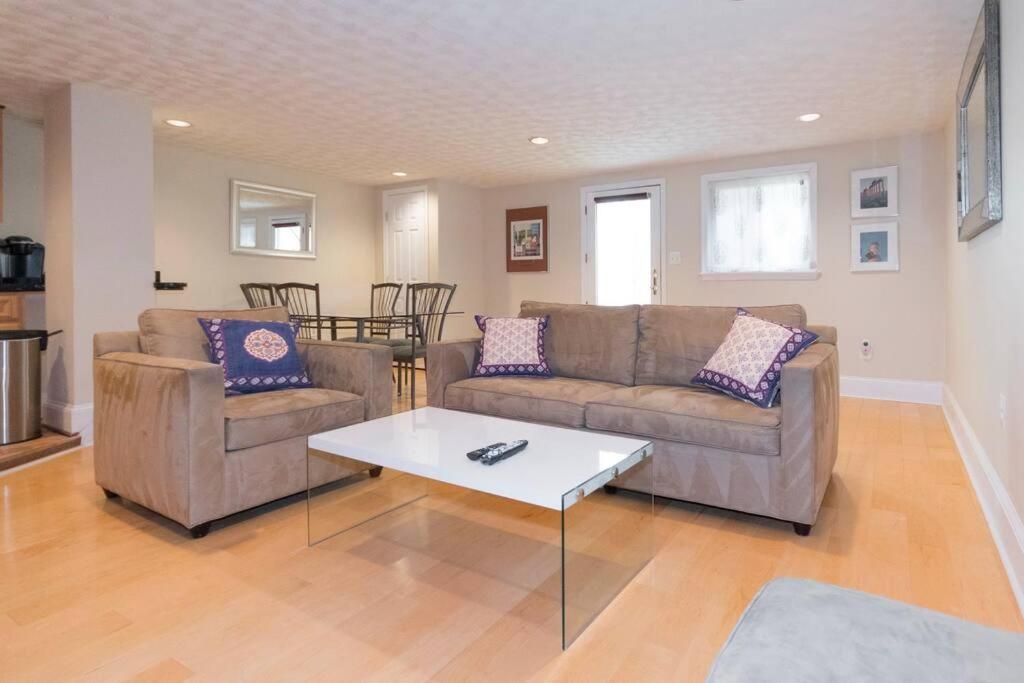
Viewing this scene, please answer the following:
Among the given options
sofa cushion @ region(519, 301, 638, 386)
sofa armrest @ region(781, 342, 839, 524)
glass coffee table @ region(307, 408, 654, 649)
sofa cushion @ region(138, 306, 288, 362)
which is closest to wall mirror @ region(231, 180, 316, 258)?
sofa cushion @ region(138, 306, 288, 362)

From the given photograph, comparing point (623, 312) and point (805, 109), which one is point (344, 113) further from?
point (805, 109)

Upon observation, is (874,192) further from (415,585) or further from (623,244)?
(415,585)

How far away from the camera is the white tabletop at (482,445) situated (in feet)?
5.34

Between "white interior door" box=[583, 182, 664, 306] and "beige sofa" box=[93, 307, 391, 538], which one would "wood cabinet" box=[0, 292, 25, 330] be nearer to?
"beige sofa" box=[93, 307, 391, 538]

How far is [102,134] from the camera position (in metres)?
3.63

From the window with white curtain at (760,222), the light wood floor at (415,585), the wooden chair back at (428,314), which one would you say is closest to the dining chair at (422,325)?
the wooden chair back at (428,314)

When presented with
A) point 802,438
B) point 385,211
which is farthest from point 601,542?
point 385,211

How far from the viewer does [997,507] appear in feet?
6.99

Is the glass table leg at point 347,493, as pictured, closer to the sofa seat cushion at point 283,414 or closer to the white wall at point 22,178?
the sofa seat cushion at point 283,414

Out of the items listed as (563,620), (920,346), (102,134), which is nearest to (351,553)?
(563,620)

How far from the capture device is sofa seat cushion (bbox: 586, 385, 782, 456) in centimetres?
222

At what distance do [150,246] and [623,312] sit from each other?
3104 mm

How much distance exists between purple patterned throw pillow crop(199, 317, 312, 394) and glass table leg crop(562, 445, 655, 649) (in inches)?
58.2

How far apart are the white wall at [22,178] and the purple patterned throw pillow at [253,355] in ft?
8.29
